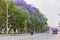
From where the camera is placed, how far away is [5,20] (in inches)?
2286

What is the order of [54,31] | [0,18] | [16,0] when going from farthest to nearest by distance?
1. [54,31]
2. [16,0]
3. [0,18]

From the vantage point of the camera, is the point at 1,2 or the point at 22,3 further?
the point at 22,3

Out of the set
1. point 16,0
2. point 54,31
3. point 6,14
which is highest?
point 16,0

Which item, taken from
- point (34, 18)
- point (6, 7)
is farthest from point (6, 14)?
point (34, 18)

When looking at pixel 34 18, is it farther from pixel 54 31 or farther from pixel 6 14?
pixel 6 14

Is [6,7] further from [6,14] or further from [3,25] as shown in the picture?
[3,25]

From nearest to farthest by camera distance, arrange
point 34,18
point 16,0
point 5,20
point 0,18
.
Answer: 1. point 0,18
2. point 5,20
3. point 16,0
4. point 34,18

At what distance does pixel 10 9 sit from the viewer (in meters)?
58.7

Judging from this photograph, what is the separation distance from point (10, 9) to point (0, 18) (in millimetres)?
5530

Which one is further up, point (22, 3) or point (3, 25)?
point (22, 3)

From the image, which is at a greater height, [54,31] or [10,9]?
[10,9]

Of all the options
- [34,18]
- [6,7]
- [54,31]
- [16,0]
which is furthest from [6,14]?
[34,18]

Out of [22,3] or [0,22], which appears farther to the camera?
[22,3]

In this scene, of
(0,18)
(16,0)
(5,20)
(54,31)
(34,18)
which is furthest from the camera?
(34,18)
